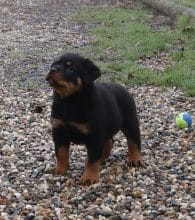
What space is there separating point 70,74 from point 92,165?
861 mm

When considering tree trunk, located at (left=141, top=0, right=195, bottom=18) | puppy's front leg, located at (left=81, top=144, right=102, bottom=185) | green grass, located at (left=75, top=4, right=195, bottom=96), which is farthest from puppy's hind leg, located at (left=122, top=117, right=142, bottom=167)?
tree trunk, located at (left=141, top=0, right=195, bottom=18)

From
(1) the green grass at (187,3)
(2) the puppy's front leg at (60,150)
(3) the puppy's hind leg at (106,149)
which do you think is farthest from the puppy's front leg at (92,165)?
(1) the green grass at (187,3)

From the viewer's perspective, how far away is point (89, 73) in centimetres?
502

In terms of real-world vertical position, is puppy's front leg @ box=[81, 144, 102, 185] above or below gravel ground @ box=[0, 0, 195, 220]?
above

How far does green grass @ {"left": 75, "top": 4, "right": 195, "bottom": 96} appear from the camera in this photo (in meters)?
9.08

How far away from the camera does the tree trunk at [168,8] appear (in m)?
14.0

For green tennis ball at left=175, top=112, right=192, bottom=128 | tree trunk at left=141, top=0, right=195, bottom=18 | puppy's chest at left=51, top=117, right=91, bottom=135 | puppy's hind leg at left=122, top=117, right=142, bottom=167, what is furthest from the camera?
tree trunk at left=141, top=0, right=195, bottom=18

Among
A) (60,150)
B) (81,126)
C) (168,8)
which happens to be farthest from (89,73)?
(168,8)

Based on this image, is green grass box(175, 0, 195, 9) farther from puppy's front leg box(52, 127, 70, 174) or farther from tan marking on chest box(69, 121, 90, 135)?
tan marking on chest box(69, 121, 90, 135)

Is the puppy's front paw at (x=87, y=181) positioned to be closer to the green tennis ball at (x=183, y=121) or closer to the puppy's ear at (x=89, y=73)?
the puppy's ear at (x=89, y=73)

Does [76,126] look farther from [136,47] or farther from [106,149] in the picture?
[136,47]

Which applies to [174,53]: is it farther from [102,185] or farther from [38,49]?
[102,185]

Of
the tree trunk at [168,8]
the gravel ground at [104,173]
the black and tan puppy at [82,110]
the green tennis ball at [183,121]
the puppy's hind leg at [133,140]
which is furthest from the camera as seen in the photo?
the tree trunk at [168,8]

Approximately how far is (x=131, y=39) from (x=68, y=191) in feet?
24.4
